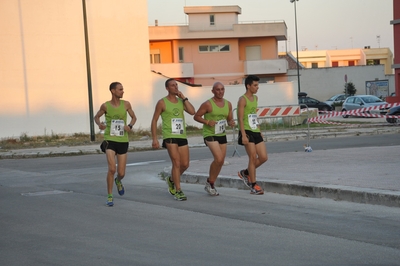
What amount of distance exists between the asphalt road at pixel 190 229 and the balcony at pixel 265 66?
45061 mm

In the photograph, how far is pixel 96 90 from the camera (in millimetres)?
36438

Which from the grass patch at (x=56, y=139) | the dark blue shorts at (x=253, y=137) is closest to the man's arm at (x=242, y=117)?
the dark blue shorts at (x=253, y=137)

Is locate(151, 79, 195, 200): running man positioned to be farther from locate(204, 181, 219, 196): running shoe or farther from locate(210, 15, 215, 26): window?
locate(210, 15, 215, 26): window

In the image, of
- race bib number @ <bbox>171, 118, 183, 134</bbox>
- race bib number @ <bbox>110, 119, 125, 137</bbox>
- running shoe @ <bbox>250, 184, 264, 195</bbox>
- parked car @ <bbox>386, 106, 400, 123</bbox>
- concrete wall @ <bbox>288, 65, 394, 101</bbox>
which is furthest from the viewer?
concrete wall @ <bbox>288, 65, 394, 101</bbox>

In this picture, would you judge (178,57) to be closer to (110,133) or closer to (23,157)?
(23,157)

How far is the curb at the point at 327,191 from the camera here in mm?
9837

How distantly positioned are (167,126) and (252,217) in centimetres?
273

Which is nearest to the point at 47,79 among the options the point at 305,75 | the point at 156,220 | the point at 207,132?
the point at 207,132

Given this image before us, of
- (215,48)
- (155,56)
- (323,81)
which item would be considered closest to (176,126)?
(215,48)

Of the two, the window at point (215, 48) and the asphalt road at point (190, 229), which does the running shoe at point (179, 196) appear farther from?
the window at point (215, 48)

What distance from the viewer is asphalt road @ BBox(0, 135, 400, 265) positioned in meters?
6.82

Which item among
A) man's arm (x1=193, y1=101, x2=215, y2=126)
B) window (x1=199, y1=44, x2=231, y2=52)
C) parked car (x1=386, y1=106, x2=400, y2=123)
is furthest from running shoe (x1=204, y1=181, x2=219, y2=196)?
window (x1=199, y1=44, x2=231, y2=52)

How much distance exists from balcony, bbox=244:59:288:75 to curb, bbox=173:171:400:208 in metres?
45.1

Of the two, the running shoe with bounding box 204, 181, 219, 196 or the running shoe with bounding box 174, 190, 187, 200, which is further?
the running shoe with bounding box 204, 181, 219, 196
